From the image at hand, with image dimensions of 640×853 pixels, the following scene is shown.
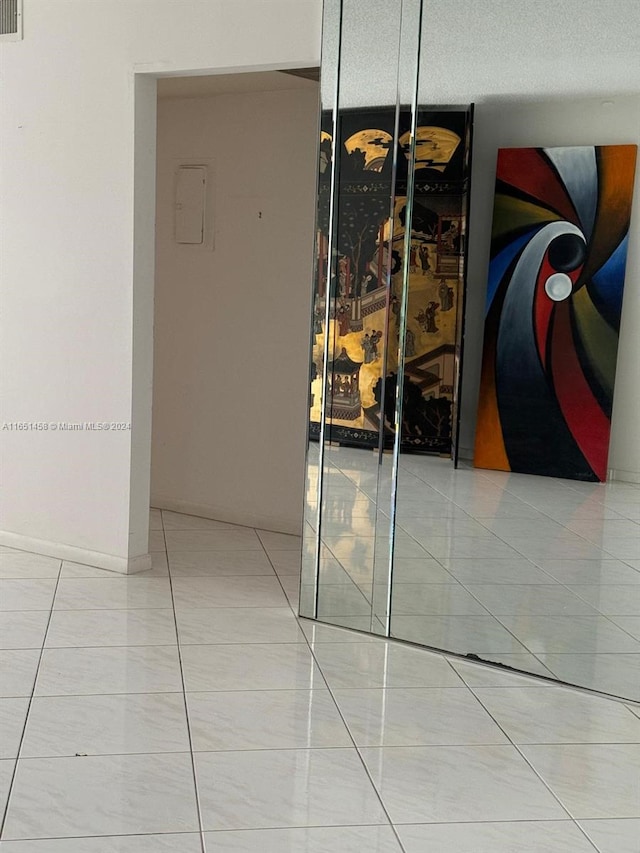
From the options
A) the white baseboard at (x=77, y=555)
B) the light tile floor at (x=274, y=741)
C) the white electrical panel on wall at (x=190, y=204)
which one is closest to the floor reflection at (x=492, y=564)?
the light tile floor at (x=274, y=741)

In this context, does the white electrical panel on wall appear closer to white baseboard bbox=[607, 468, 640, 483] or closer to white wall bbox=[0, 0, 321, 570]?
white wall bbox=[0, 0, 321, 570]

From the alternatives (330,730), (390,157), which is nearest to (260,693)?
(330,730)

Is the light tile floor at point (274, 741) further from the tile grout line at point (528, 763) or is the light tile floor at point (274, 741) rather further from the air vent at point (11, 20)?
the air vent at point (11, 20)

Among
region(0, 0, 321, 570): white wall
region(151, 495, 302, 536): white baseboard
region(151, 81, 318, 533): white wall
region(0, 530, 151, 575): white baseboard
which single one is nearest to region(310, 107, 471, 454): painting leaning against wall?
region(0, 0, 321, 570): white wall

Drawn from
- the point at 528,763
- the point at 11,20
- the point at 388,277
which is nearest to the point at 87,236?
the point at 11,20

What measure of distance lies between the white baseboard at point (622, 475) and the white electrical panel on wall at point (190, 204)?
122 inches

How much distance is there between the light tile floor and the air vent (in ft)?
8.43

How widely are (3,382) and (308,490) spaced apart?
1.79 meters

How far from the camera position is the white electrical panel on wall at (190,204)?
19.3ft

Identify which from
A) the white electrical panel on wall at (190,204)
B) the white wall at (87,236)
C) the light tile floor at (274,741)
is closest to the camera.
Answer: the light tile floor at (274,741)

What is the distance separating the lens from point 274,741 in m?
3.15

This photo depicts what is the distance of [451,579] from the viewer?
3.96 meters

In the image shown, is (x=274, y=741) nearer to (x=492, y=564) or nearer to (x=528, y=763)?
(x=528, y=763)

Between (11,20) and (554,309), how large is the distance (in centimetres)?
296
